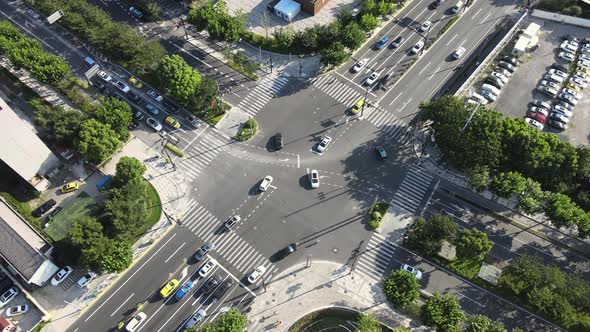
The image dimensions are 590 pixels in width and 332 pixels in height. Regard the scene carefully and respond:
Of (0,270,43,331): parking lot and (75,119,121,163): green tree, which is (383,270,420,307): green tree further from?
(0,270,43,331): parking lot

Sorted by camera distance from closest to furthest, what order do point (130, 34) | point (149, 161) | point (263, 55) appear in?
point (149, 161) < point (130, 34) < point (263, 55)

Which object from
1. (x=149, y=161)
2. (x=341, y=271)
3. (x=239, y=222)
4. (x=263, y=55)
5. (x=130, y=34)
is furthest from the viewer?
(x=263, y=55)

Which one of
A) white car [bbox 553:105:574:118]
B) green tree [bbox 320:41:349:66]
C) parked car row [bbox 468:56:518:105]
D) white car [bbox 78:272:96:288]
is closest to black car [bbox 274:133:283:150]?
green tree [bbox 320:41:349:66]

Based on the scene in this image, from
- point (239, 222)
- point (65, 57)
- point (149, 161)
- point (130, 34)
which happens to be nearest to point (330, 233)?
point (239, 222)

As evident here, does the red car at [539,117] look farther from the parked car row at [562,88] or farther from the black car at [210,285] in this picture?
the black car at [210,285]

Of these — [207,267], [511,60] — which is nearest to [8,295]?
[207,267]

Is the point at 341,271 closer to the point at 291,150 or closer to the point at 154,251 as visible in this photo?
the point at 291,150

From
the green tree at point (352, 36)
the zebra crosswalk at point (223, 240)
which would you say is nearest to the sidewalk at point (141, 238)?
the zebra crosswalk at point (223, 240)

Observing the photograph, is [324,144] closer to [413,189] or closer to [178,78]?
[413,189]
